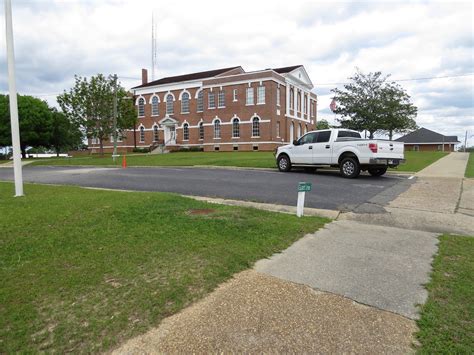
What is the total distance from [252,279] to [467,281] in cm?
248

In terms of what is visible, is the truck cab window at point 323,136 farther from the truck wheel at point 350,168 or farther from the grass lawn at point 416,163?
the grass lawn at point 416,163

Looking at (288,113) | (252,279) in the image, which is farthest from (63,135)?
(252,279)

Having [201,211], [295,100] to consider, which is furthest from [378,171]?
[295,100]

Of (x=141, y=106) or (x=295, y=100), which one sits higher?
(x=295, y=100)

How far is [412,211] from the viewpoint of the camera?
8070 millimetres

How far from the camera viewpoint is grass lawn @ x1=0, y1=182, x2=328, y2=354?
2.88 meters

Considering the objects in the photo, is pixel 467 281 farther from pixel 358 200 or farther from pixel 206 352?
pixel 358 200

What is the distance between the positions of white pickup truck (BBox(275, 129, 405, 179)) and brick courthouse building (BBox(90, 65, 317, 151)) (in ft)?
84.1

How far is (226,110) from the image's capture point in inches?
1736

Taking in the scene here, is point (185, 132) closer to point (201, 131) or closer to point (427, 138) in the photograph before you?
point (201, 131)

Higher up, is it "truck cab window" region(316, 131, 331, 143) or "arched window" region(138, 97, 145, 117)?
"arched window" region(138, 97, 145, 117)

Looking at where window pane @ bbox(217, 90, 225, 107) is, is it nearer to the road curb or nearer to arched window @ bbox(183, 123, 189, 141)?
arched window @ bbox(183, 123, 189, 141)

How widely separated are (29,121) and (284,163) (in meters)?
46.4

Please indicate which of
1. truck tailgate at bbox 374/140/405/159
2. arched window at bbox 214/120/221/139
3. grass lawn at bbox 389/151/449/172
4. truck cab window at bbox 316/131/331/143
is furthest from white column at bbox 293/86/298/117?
truck tailgate at bbox 374/140/405/159
